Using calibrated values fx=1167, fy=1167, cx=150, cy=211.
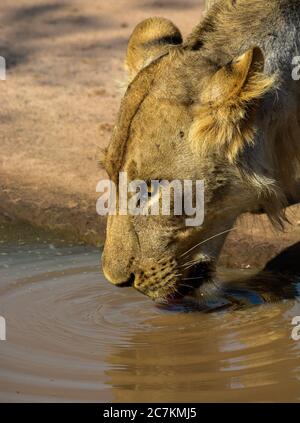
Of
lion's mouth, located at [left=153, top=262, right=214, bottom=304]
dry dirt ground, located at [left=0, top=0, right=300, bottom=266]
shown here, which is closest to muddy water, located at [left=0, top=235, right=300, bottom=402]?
lion's mouth, located at [left=153, top=262, right=214, bottom=304]

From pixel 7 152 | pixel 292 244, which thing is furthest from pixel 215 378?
pixel 7 152

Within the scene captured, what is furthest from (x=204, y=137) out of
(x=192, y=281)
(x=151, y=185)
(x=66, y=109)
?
(x=66, y=109)

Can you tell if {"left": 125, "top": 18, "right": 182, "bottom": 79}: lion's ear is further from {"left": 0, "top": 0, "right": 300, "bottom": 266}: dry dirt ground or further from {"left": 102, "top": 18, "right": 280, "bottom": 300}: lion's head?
{"left": 0, "top": 0, "right": 300, "bottom": 266}: dry dirt ground

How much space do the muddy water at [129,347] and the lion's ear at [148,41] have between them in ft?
4.03

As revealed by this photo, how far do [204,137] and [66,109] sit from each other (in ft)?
15.5

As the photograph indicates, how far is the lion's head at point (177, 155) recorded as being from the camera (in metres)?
5.04

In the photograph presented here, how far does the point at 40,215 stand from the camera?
755 cm

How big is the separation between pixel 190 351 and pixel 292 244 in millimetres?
1591

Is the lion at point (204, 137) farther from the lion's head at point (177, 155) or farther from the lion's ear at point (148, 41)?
the lion's ear at point (148, 41)

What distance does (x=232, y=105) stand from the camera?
16.1ft

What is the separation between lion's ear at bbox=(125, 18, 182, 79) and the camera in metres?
5.80

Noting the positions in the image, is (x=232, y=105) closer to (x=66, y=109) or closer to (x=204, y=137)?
(x=204, y=137)

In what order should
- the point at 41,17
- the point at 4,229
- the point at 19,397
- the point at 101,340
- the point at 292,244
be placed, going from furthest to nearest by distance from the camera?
the point at 41,17
the point at 4,229
the point at 292,244
the point at 101,340
the point at 19,397

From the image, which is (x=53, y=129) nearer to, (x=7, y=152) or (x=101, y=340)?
(x=7, y=152)
